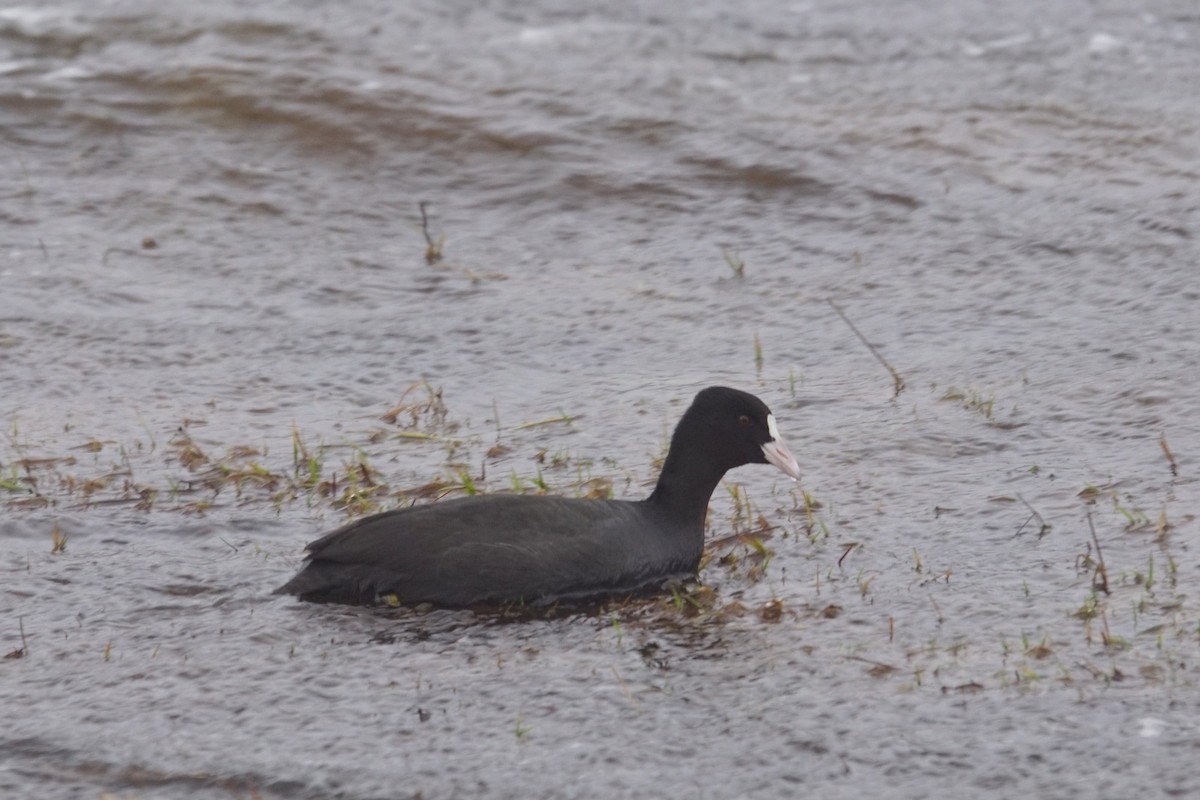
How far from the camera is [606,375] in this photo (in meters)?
8.21

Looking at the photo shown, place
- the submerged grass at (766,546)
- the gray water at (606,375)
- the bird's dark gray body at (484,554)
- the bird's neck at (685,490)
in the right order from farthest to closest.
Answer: the bird's neck at (685,490) → the bird's dark gray body at (484,554) → the submerged grass at (766,546) → the gray water at (606,375)

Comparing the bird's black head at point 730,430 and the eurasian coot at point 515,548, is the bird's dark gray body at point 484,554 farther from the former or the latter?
the bird's black head at point 730,430

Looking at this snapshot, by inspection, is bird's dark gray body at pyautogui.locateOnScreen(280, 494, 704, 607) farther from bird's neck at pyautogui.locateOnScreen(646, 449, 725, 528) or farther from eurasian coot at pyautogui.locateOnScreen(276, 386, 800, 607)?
bird's neck at pyautogui.locateOnScreen(646, 449, 725, 528)

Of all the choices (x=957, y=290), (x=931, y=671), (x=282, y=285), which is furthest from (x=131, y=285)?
(x=931, y=671)

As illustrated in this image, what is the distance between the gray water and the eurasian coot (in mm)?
116

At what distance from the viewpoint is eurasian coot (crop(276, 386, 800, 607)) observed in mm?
5652

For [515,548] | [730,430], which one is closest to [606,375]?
[730,430]

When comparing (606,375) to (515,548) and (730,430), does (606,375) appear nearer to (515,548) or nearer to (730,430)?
(730,430)

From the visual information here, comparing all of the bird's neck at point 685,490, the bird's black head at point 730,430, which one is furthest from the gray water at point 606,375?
the bird's black head at point 730,430

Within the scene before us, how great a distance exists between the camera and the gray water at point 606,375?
16.2ft

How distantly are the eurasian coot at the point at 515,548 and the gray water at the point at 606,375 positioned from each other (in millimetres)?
116

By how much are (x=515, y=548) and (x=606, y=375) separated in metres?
2.59

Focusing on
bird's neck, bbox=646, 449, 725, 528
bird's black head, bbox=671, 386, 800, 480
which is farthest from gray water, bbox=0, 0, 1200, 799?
bird's black head, bbox=671, 386, 800, 480

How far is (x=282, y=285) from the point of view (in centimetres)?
962
